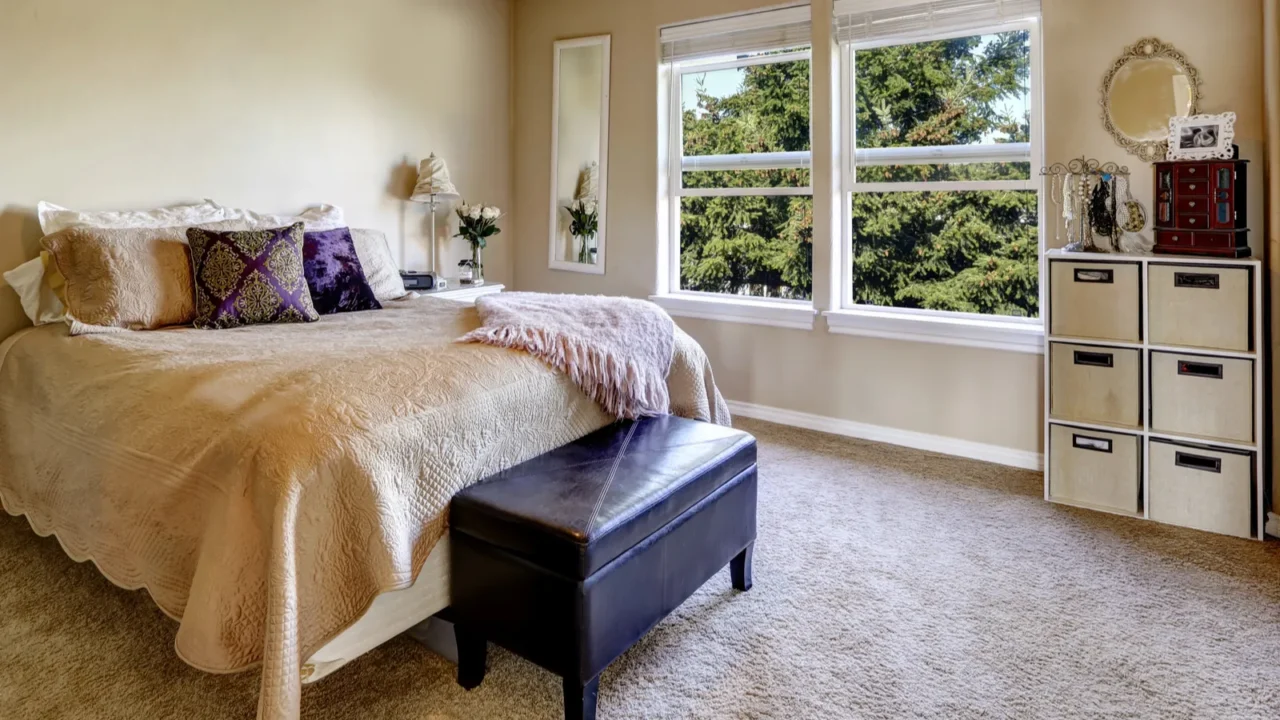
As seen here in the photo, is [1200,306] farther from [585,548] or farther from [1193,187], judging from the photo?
[585,548]

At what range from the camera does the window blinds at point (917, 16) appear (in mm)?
3219

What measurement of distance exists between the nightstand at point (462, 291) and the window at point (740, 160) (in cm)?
101

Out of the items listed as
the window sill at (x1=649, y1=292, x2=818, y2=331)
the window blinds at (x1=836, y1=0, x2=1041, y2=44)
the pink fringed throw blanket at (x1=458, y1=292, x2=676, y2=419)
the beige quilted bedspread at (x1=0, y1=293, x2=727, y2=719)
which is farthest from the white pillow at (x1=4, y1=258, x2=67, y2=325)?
the window blinds at (x1=836, y1=0, x2=1041, y2=44)

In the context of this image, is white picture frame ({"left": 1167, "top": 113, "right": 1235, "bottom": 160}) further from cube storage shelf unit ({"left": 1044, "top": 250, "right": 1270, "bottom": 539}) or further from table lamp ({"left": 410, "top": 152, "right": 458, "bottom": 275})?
table lamp ({"left": 410, "top": 152, "right": 458, "bottom": 275})

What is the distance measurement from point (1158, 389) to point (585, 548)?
2256mm

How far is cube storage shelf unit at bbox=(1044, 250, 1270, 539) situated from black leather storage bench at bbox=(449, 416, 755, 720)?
1.56 meters

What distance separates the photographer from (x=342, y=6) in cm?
377

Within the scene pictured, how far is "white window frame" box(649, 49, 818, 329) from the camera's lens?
12.8 ft

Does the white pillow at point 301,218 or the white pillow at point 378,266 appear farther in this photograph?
the white pillow at point 378,266

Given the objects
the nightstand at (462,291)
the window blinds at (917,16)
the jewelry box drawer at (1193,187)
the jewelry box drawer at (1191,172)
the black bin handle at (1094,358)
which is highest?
the window blinds at (917,16)

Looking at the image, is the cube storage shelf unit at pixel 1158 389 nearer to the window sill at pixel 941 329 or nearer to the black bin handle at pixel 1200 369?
the black bin handle at pixel 1200 369

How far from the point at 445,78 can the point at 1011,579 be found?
3788mm

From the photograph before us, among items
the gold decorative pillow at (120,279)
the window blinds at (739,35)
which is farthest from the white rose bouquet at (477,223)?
the gold decorative pillow at (120,279)

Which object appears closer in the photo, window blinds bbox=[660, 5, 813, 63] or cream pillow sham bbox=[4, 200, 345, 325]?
cream pillow sham bbox=[4, 200, 345, 325]
